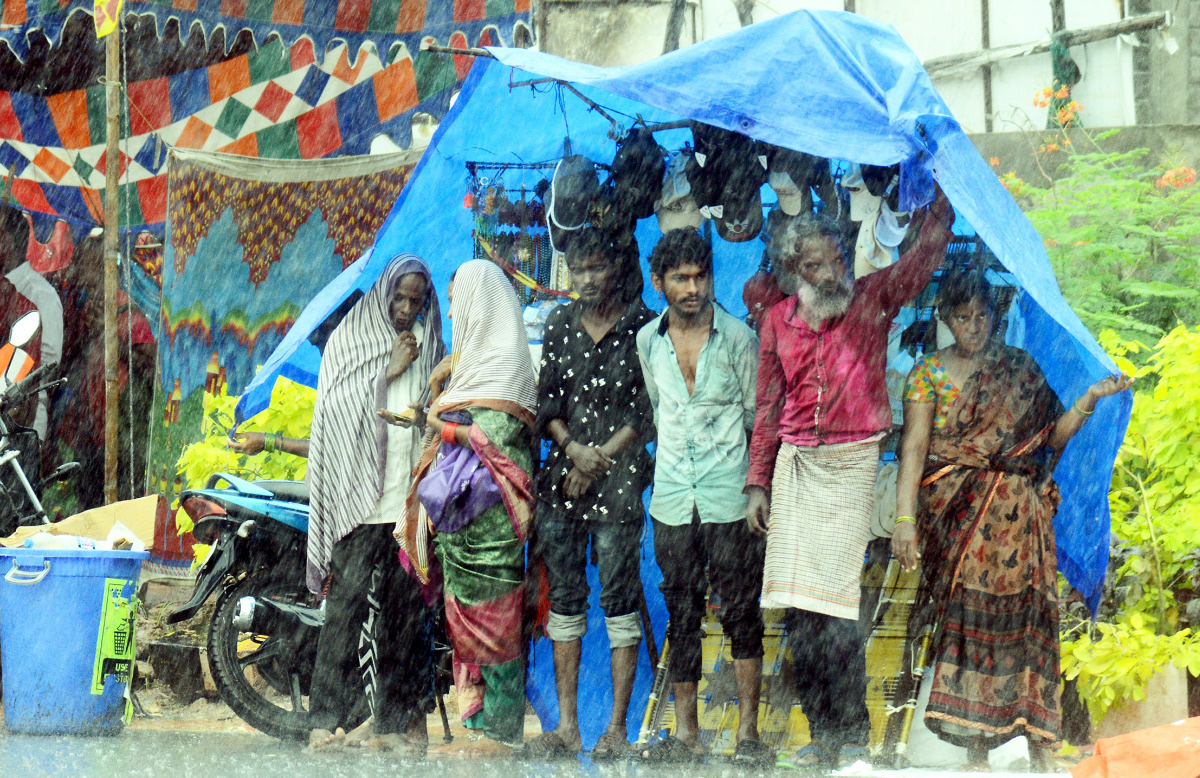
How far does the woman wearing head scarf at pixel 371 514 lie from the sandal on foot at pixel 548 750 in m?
0.47

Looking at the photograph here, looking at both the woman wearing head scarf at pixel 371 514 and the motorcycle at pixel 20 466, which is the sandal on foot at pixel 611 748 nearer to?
the woman wearing head scarf at pixel 371 514

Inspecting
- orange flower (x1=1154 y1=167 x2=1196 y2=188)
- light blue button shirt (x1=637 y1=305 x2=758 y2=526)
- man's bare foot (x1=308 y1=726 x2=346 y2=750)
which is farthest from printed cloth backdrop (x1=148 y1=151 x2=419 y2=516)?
orange flower (x1=1154 y1=167 x2=1196 y2=188)

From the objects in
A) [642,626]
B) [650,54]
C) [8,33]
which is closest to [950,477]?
[642,626]

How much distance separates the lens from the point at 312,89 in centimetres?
779

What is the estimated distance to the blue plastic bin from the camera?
4.94 meters

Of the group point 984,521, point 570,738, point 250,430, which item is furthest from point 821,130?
point 250,430

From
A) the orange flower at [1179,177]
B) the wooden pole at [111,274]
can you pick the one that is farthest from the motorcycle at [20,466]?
the orange flower at [1179,177]

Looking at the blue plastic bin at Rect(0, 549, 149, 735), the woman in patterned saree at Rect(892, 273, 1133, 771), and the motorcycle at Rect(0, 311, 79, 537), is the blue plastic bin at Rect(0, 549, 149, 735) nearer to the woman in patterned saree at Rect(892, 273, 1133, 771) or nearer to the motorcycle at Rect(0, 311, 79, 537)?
the motorcycle at Rect(0, 311, 79, 537)

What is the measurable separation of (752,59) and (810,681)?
2.08 meters

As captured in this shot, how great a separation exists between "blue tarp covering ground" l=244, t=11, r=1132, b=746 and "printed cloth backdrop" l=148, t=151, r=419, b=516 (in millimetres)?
2128

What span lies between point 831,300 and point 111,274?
4.21 m

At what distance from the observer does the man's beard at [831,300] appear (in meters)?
4.26

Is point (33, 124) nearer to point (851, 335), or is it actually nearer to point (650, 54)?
point (650, 54)

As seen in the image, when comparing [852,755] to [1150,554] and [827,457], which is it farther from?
[1150,554]
